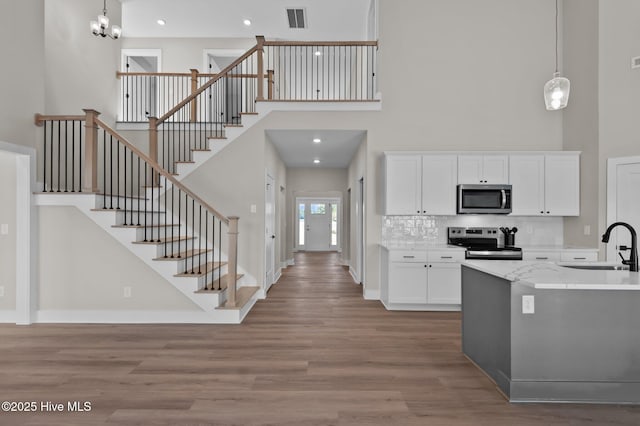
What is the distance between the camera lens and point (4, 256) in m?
4.38

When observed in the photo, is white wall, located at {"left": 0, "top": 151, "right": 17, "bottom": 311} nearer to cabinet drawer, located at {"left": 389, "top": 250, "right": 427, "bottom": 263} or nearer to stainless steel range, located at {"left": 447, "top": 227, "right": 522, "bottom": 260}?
cabinet drawer, located at {"left": 389, "top": 250, "right": 427, "bottom": 263}

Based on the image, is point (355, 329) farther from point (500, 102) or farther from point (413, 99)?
point (500, 102)

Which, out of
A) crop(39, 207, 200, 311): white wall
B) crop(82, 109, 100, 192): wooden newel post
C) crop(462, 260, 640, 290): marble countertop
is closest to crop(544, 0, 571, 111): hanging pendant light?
crop(462, 260, 640, 290): marble countertop

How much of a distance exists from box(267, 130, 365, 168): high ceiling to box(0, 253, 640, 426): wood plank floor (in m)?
3.01

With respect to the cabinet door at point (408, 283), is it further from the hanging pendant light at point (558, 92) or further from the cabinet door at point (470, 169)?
the hanging pendant light at point (558, 92)

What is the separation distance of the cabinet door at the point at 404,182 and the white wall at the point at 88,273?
3156mm

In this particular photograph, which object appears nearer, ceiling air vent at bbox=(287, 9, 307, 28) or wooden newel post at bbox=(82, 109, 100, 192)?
wooden newel post at bbox=(82, 109, 100, 192)

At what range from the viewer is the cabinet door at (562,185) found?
5.24m

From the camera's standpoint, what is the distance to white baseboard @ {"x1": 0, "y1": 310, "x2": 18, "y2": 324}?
14.3ft

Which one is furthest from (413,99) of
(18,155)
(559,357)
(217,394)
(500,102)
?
(18,155)

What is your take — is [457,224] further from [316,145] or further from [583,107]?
[316,145]

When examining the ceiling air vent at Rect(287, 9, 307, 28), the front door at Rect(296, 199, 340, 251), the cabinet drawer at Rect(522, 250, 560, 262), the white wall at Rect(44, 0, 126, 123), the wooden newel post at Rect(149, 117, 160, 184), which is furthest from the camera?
the front door at Rect(296, 199, 340, 251)

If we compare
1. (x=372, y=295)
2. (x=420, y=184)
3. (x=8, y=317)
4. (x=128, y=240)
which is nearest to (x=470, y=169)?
(x=420, y=184)

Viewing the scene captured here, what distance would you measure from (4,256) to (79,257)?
3.03 ft
